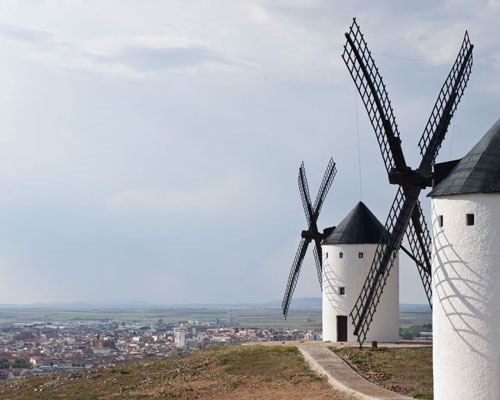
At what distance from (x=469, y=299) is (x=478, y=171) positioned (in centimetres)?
276

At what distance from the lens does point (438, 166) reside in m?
20.4

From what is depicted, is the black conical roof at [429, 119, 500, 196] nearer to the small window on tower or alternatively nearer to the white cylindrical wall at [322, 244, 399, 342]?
the small window on tower

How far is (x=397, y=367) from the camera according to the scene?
88.9 ft

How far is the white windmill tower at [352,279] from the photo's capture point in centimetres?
3462

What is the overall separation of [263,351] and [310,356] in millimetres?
2942

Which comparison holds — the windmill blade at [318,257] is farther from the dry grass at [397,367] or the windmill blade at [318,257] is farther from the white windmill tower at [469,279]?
the white windmill tower at [469,279]

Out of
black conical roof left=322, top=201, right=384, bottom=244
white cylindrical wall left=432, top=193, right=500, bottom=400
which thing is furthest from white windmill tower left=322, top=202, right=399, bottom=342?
white cylindrical wall left=432, top=193, right=500, bottom=400

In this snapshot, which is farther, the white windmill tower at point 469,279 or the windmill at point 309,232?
the windmill at point 309,232

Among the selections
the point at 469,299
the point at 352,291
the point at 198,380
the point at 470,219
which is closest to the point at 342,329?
the point at 352,291

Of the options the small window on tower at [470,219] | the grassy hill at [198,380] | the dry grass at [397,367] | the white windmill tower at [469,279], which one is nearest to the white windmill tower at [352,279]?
the dry grass at [397,367]

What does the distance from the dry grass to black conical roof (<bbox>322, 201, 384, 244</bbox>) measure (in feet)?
18.1

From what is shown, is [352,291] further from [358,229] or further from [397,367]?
[397,367]

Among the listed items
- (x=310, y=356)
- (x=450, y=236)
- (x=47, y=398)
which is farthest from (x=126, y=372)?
(x=450, y=236)

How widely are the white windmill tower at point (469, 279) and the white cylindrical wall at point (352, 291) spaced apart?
1534 cm
